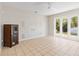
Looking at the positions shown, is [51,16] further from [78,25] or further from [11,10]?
[11,10]

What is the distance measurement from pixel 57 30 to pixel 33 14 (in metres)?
2.32

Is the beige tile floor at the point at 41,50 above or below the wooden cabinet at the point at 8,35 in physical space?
below

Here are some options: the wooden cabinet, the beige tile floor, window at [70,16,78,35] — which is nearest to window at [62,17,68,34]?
window at [70,16,78,35]

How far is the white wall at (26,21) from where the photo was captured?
17.7 feet

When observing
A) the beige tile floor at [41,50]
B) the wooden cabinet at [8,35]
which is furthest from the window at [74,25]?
the wooden cabinet at [8,35]

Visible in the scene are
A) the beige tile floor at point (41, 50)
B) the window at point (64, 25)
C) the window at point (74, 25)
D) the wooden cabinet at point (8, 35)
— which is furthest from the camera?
the window at point (64, 25)

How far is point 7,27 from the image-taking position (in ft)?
16.0

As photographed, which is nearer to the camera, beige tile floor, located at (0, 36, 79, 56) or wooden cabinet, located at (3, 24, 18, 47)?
beige tile floor, located at (0, 36, 79, 56)

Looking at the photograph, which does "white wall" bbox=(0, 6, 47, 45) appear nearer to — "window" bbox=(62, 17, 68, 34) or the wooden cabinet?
the wooden cabinet

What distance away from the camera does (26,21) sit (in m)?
7.16

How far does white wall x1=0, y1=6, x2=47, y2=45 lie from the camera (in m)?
5.38

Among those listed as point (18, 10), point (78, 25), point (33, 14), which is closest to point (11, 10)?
point (18, 10)

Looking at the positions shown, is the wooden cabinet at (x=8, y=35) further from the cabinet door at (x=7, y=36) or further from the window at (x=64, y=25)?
the window at (x=64, y=25)

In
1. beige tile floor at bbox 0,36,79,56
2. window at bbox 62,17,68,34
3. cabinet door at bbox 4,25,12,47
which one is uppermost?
window at bbox 62,17,68,34
